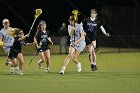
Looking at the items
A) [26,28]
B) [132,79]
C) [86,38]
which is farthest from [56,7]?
[132,79]

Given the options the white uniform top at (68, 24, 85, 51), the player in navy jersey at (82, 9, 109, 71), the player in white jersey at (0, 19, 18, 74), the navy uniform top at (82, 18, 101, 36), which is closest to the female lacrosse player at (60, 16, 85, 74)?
the white uniform top at (68, 24, 85, 51)

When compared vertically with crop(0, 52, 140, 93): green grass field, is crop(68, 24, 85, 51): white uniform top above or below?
above

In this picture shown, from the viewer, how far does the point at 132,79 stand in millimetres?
17625

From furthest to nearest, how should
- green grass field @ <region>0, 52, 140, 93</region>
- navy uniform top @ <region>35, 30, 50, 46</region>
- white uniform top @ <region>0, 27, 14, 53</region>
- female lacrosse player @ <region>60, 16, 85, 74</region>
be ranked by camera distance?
navy uniform top @ <region>35, 30, 50, 46</region> < white uniform top @ <region>0, 27, 14, 53</region> < female lacrosse player @ <region>60, 16, 85, 74</region> < green grass field @ <region>0, 52, 140, 93</region>

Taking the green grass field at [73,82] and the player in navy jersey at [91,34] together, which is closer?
the green grass field at [73,82]

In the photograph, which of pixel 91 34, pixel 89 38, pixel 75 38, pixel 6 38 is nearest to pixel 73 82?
pixel 75 38

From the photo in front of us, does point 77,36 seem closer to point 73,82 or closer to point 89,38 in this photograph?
point 89,38

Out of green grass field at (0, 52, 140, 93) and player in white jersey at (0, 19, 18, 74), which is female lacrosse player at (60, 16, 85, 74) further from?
player in white jersey at (0, 19, 18, 74)

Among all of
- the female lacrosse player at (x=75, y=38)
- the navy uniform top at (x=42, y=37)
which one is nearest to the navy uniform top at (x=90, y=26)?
the female lacrosse player at (x=75, y=38)

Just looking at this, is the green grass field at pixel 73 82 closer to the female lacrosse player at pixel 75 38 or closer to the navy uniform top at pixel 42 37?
the female lacrosse player at pixel 75 38

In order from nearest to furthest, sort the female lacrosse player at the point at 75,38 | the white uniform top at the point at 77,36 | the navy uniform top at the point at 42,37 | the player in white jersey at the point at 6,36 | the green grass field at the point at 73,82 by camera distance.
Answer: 1. the green grass field at the point at 73,82
2. the female lacrosse player at the point at 75,38
3. the white uniform top at the point at 77,36
4. the player in white jersey at the point at 6,36
5. the navy uniform top at the point at 42,37

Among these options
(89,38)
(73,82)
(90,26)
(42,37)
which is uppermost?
(90,26)

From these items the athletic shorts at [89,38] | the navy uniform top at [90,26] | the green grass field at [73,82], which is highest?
the navy uniform top at [90,26]

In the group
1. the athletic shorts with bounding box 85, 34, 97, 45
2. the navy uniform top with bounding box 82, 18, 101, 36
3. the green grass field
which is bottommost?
the green grass field
